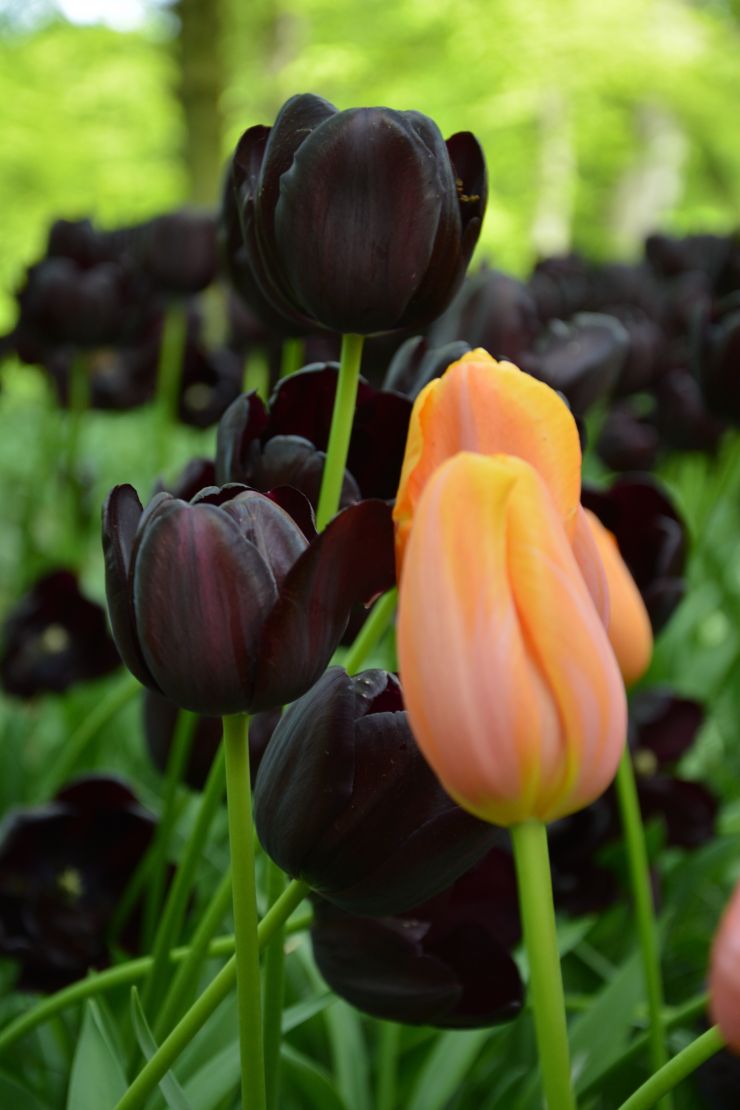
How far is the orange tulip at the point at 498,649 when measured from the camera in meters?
0.37

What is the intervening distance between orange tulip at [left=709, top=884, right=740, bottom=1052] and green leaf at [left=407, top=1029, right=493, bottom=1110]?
0.51m

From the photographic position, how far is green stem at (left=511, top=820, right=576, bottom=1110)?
0.37m

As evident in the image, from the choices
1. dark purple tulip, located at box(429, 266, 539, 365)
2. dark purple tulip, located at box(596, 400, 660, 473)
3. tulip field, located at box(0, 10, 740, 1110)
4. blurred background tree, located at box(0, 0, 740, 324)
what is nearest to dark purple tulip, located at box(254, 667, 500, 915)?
tulip field, located at box(0, 10, 740, 1110)

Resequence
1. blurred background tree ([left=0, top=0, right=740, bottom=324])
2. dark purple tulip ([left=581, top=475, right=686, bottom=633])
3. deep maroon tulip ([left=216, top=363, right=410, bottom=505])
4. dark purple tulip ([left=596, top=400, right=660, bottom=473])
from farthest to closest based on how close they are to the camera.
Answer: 1. blurred background tree ([left=0, top=0, right=740, bottom=324])
2. dark purple tulip ([left=596, top=400, right=660, bottom=473])
3. dark purple tulip ([left=581, top=475, right=686, bottom=633])
4. deep maroon tulip ([left=216, top=363, right=410, bottom=505])

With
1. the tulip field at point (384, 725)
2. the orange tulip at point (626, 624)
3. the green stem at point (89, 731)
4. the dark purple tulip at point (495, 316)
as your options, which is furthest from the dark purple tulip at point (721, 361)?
the green stem at point (89, 731)

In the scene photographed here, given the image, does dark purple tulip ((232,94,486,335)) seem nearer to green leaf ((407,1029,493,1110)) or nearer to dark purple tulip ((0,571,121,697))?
green leaf ((407,1029,493,1110))

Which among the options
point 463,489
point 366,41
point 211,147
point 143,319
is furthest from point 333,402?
point 366,41

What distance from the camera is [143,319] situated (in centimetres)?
183

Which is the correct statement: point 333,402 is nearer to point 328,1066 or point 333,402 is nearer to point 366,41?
Answer: point 328,1066

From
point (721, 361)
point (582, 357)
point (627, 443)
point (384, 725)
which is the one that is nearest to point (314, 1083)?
point (384, 725)

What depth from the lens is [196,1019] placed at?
46 cm

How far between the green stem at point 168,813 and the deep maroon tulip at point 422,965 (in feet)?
0.66

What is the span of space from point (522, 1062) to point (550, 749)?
72 centimetres

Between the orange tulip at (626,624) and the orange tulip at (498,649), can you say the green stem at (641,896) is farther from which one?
the orange tulip at (498,649)
